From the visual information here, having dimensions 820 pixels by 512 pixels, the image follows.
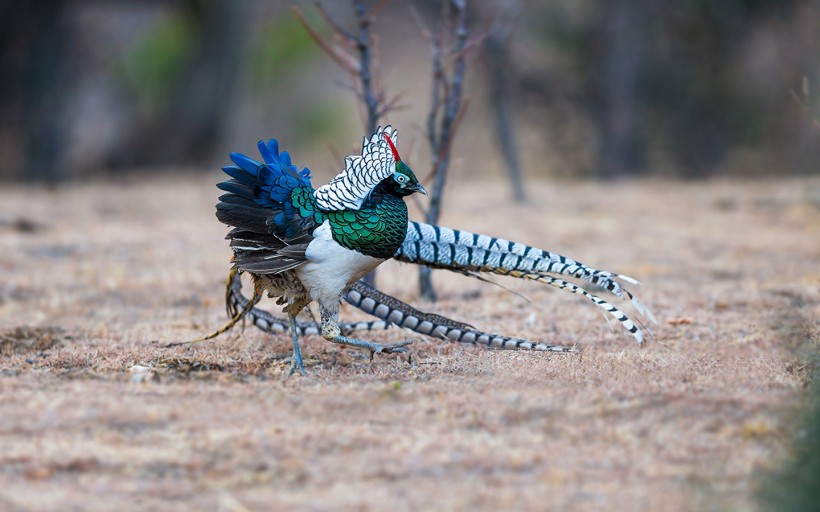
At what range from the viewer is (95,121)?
16312 millimetres

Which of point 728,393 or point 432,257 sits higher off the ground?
point 432,257

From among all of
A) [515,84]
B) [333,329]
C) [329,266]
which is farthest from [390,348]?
[515,84]

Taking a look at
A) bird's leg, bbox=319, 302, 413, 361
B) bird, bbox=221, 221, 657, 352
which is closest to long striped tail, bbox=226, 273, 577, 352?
bird, bbox=221, 221, 657, 352

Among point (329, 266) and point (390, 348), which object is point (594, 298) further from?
point (329, 266)

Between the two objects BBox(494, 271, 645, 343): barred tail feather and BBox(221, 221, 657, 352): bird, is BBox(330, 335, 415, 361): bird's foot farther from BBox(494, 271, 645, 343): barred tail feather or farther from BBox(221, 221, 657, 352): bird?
BBox(494, 271, 645, 343): barred tail feather

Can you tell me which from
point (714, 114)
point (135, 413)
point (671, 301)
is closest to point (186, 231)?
point (671, 301)

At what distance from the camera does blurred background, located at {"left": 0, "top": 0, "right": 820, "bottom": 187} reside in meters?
15.2

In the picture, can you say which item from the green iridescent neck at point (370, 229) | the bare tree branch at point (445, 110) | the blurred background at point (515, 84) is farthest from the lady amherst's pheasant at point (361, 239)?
the blurred background at point (515, 84)

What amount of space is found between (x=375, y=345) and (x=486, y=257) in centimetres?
66

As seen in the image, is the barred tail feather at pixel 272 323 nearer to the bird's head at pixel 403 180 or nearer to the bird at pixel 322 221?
the bird at pixel 322 221

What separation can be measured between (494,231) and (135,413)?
5824mm

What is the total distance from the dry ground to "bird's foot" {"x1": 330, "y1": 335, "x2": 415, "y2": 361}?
0.08 metres

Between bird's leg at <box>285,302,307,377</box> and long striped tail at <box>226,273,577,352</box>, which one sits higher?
long striped tail at <box>226,273,577,352</box>

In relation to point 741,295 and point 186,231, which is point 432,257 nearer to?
point 741,295
